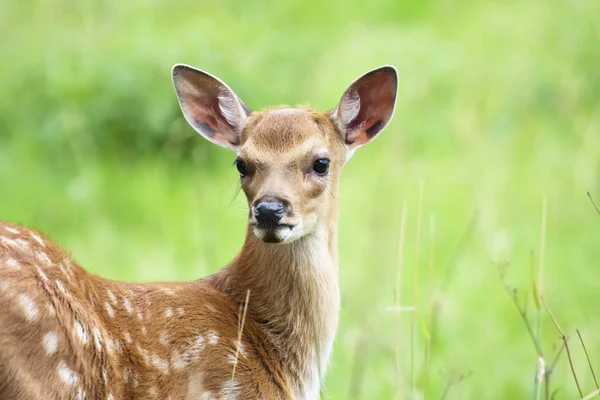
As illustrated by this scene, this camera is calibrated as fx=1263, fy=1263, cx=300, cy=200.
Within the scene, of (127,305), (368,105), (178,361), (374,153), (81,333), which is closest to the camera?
(81,333)

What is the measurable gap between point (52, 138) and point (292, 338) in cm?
572

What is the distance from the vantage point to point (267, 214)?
201 inches

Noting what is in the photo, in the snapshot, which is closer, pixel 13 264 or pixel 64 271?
pixel 13 264

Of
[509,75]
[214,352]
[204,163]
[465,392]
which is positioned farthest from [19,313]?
[509,75]

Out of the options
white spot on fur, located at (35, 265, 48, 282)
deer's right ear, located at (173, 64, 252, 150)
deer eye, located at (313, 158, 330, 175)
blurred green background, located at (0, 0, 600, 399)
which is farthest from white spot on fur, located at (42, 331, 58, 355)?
blurred green background, located at (0, 0, 600, 399)

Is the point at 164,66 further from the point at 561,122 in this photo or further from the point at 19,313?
the point at 19,313

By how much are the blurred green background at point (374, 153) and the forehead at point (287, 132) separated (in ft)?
4.70

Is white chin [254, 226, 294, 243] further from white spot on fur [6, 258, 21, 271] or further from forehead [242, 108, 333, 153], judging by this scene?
white spot on fur [6, 258, 21, 271]

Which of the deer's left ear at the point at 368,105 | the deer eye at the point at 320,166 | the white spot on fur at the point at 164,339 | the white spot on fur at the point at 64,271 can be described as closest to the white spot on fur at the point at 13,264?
the white spot on fur at the point at 64,271

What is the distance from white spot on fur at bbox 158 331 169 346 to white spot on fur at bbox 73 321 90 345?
44cm

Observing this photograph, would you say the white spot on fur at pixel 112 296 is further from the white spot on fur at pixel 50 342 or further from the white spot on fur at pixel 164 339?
the white spot on fur at pixel 50 342

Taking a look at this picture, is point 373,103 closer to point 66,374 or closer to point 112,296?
point 112,296

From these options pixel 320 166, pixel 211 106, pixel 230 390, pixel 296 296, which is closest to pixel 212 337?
pixel 230 390

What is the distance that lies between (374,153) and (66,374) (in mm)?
6811
